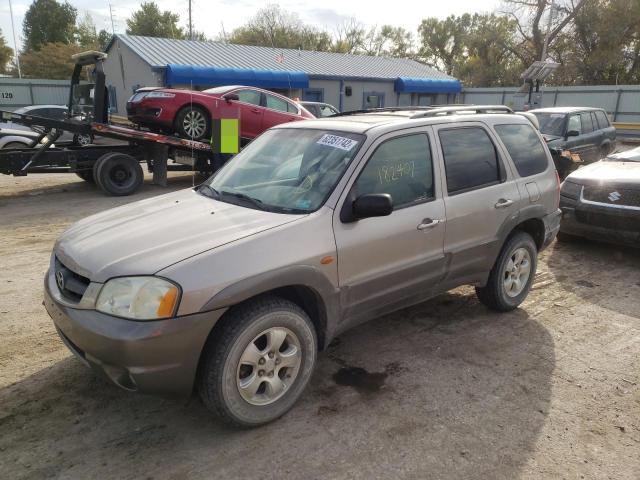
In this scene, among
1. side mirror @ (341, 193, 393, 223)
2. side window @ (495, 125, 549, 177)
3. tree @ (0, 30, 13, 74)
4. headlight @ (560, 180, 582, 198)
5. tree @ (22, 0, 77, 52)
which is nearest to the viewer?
side mirror @ (341, 193, 393, 223)

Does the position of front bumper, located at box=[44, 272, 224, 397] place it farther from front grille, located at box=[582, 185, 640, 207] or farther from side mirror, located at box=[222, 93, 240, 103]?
side mirror, located at box=[222, 93, 240, 103]

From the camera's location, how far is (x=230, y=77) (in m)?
20.0

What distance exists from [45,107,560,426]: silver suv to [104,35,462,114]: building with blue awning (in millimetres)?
16291

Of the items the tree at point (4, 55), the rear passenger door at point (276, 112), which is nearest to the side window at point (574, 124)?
the rear passenger door at point (276, 112)

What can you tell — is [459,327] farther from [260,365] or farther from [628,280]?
[628,280]

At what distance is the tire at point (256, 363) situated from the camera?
2.53 meters

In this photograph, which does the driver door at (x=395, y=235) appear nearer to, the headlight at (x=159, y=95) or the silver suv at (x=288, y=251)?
the silver suv at (x=288, y=251)

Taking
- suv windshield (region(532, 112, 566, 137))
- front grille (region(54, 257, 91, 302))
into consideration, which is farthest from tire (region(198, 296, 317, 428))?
suv windshield (region(532, 112, 566, 137))

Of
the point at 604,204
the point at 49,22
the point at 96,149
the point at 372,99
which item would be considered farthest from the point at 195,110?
the point at 49,22

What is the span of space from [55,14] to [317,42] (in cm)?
2995

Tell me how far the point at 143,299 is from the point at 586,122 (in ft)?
40.1

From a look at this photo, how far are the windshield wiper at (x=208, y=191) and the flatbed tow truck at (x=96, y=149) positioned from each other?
6048 mm

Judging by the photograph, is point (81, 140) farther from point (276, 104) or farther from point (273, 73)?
point (273, 73)

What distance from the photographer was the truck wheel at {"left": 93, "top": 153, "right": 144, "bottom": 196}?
32.1 feet
